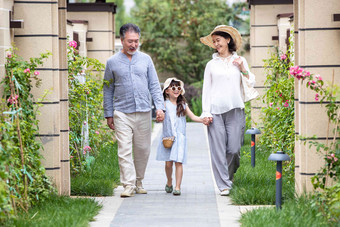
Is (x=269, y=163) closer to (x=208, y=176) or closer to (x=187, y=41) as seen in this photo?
(x=208, y=176)

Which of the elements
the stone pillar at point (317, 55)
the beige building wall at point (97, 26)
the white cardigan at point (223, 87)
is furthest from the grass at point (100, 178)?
the beige building wall at point (97, 26)

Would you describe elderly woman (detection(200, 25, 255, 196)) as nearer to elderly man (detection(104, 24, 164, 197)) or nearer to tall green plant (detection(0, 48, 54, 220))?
elderly man (detection(104, 24, 164, 197))

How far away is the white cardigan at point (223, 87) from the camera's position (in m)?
8.05

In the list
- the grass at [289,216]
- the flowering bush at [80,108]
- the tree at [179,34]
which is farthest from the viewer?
the tree at [179,34]

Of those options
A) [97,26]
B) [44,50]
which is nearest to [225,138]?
[44,50]

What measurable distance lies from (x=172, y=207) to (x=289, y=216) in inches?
61.8

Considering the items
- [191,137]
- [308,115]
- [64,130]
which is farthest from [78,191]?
[191,137]

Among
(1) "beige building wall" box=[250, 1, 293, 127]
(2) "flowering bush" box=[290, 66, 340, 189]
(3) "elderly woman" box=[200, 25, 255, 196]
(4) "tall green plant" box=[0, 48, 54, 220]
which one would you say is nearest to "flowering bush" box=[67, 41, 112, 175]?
(3) "elderly woman" box=[200, 25, 255, 196]

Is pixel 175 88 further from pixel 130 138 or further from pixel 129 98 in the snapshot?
pixel 130 138

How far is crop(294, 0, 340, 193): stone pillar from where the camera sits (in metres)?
6.72

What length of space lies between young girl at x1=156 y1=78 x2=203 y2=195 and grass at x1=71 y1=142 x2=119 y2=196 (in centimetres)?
70

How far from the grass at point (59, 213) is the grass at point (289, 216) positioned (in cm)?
145

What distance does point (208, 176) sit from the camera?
972 cm

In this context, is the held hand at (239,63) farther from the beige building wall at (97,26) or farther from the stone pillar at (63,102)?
the beige building wall at (97,26)
